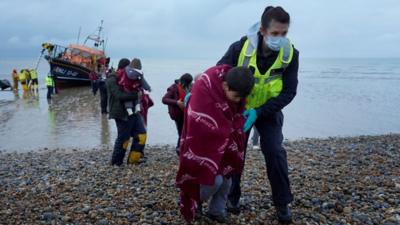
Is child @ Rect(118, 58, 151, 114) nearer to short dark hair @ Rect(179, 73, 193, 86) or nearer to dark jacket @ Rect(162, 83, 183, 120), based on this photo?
dark jacket @ Rect(162, 83, 183, 120)

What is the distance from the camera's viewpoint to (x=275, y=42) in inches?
133

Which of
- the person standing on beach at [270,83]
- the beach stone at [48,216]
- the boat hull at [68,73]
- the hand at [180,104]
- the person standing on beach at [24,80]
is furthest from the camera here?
the boat hull at [68,73]

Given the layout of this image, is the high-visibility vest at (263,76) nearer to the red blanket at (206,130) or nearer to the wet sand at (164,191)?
the red blanket at (206,130)

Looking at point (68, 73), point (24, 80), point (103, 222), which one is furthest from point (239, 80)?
point (68, 73)

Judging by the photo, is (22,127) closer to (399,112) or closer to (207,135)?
(207,135)

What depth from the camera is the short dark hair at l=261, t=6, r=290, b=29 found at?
334cm

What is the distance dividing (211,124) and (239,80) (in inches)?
15.7

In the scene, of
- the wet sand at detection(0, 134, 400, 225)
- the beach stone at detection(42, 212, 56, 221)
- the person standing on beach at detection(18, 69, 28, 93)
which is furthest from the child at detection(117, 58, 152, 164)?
the person standing on beach at detection(18, 69, 28, 93)

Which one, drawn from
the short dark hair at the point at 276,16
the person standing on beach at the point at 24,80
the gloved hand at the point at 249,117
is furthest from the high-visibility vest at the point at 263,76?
the person standing on beach at the point at 24,80

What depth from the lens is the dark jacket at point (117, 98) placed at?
6465 millimetres

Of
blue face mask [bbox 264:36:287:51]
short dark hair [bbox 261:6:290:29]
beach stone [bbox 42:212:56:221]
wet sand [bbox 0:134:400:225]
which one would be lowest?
wet sand [bbox 0:134:400:225]

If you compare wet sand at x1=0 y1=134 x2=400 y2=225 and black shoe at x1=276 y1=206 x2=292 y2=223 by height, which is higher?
black shoe at x1=276 y1=206 x2=292 y2=223

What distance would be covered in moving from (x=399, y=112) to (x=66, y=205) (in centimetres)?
1734

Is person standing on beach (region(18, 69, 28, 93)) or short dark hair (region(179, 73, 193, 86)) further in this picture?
person standing on beach (region(18, 69, 28, 93))
